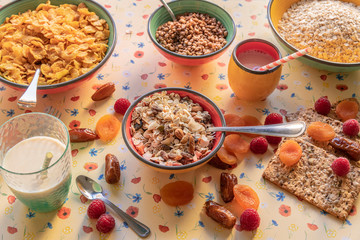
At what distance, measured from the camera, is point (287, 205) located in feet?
4.00

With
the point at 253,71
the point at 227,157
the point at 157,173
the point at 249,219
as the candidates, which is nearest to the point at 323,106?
the point at 253,71

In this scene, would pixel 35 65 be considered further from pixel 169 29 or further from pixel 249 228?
pixel 249 228

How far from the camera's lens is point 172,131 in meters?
1.23

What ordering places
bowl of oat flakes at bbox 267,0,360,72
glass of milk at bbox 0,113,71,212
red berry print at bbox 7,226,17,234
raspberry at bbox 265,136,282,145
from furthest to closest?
1. bowl of oat flakes at bbox 267,0,360,72
2. raspberry at bbox 265,136,282,145
3. red berry print at bbox 7,226,17,234
4. glass of milk at bbox 0,113,71,212

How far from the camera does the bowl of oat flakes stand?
4.85ft

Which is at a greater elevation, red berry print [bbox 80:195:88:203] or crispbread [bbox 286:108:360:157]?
crispbread [bbox 286:108:360:157]

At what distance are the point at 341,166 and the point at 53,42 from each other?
1161 mm

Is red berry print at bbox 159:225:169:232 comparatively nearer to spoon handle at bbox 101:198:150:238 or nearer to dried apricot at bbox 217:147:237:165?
spoon handle at bbox 101:198:150:238

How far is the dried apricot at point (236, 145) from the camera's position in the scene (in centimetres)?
132

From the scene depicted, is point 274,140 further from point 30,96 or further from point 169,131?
point 30,96

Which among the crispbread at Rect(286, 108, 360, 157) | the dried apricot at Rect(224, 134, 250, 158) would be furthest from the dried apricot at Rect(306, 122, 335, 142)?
the dried apricot at Rect(224, 134, 250, 158)

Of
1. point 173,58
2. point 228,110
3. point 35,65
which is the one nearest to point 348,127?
point 228,110

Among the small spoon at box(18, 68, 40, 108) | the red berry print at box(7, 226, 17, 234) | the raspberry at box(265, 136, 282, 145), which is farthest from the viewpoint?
the raspberry at box(265, 136, 282, 145)

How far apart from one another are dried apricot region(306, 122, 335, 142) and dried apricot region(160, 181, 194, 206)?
0.49 metres
